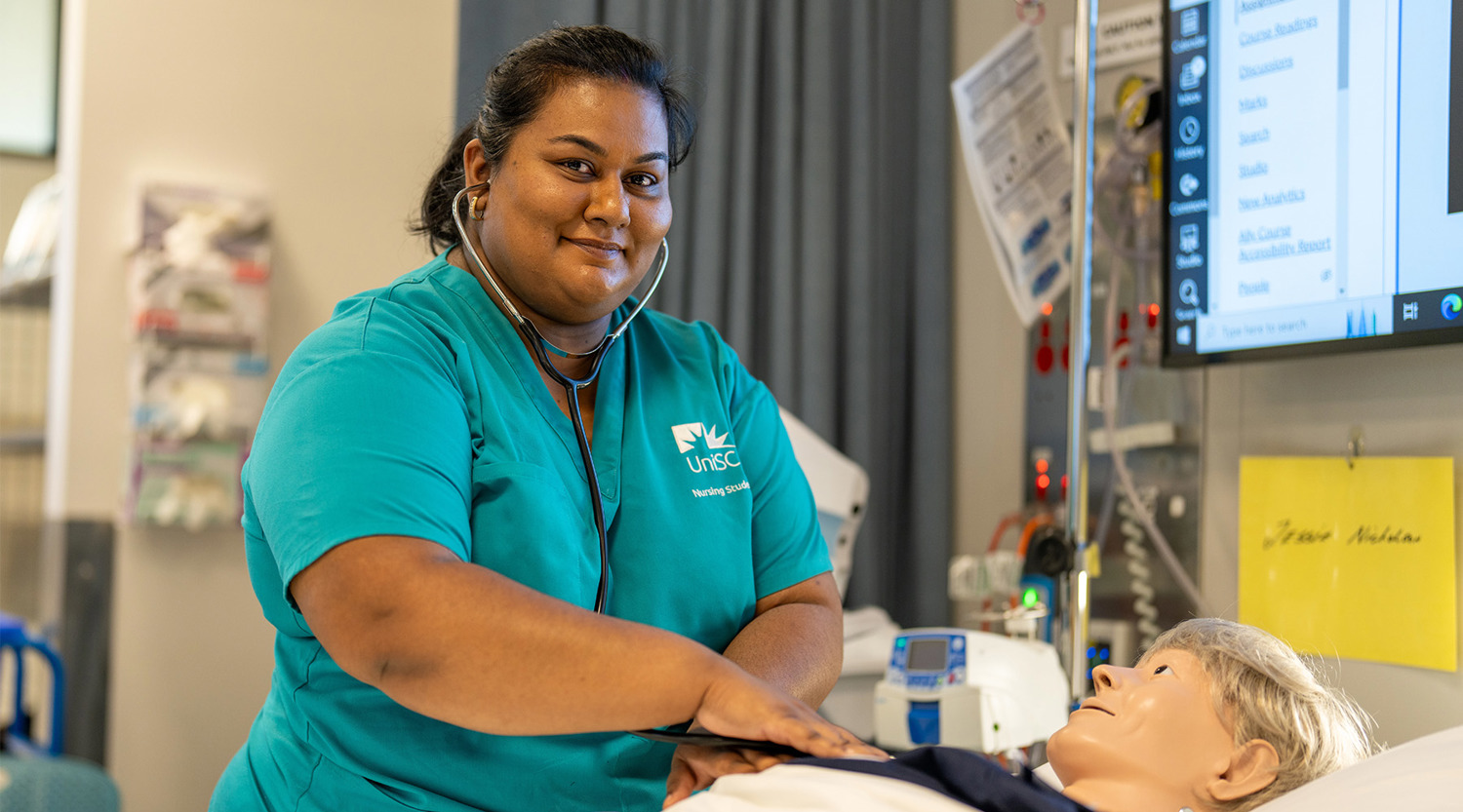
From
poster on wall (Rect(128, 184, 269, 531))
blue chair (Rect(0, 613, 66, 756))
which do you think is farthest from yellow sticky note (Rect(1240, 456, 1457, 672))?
blue chair (Rect(0, 613, 66, 756))

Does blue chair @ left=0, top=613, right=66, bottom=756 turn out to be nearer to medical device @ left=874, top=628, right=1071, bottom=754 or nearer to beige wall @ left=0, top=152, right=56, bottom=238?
beige wall @ left=0, top=152, right=56, bottom=238

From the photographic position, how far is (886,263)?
2.54 meters

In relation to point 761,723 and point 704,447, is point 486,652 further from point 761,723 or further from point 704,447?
point 704,447

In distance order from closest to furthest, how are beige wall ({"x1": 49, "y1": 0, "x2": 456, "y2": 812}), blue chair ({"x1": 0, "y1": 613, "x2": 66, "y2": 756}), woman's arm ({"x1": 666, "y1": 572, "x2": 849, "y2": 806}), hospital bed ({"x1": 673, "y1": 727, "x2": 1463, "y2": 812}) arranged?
hospital bed ({"x1": 673, "y1": 727, "x2": 1463, "y2": 812}) → woman's arm ({"x1": 666, "y1": 572, "x2": 849, "y2": 806}) → blue chair ({"x1": 0, "y1": 613, "x2": 66, "y2": 756}) → beige wall ({"x1": 49, "y1": 0, "x2": 456, "y2": 812})

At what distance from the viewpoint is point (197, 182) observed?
2.27m

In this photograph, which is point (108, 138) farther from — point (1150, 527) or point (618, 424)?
point (1150, 527)

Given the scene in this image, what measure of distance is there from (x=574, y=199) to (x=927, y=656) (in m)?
0.81

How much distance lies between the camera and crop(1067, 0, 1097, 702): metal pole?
5.19 feet

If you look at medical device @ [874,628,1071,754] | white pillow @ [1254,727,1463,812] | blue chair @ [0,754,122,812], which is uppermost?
white pillow @ [1254,727,1463,812]

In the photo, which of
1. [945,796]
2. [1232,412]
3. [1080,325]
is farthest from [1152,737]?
[1232,412]

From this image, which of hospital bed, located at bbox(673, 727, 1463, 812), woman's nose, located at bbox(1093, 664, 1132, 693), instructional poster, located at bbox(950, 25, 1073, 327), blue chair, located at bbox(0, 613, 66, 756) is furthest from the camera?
blue chair, located at bbox(0, 613, 66, 756)

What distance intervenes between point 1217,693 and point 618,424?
60cm

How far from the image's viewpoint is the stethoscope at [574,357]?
41.3 inches

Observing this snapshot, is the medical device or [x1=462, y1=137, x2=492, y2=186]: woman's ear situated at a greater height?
[x1=462, y1=137, x2=492, y2=186]: woman's ear
